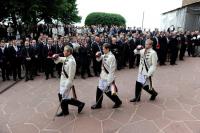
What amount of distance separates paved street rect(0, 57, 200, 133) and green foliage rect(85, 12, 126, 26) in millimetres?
25833

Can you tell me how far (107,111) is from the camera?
30.0 ft

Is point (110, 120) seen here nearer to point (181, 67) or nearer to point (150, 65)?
point (150, 65)

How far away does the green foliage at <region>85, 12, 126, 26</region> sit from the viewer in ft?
125

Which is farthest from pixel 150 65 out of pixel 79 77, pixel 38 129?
pixel 79 77

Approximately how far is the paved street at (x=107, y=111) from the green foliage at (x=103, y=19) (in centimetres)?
2583

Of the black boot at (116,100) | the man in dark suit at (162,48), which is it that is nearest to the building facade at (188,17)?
the man in dark suit at (162,48)

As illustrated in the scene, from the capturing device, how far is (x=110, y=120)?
8523 mm

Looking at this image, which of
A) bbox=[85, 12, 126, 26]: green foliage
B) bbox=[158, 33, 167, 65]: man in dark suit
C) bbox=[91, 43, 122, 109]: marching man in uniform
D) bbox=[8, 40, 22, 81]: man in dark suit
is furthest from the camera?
bbox=[85, 12, 126, 26]: green foliage

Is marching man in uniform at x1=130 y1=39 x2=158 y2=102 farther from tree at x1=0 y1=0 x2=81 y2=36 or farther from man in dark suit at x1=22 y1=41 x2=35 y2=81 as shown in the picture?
tree at x1=0 y1=0 x2=81 y2=36

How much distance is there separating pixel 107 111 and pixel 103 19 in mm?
30009

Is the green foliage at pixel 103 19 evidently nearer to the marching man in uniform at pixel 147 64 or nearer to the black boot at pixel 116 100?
the marching man in uniform at pixel 147 64

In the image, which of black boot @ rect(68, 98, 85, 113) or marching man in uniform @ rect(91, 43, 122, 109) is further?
marching man in uniform @ rect(91, 43, 122, 109)

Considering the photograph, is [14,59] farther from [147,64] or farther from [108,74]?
[147,64]

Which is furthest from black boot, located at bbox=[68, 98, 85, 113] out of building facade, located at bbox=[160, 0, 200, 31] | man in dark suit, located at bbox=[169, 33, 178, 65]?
building facade, located at bbox=[160, 0, 200, 31]
